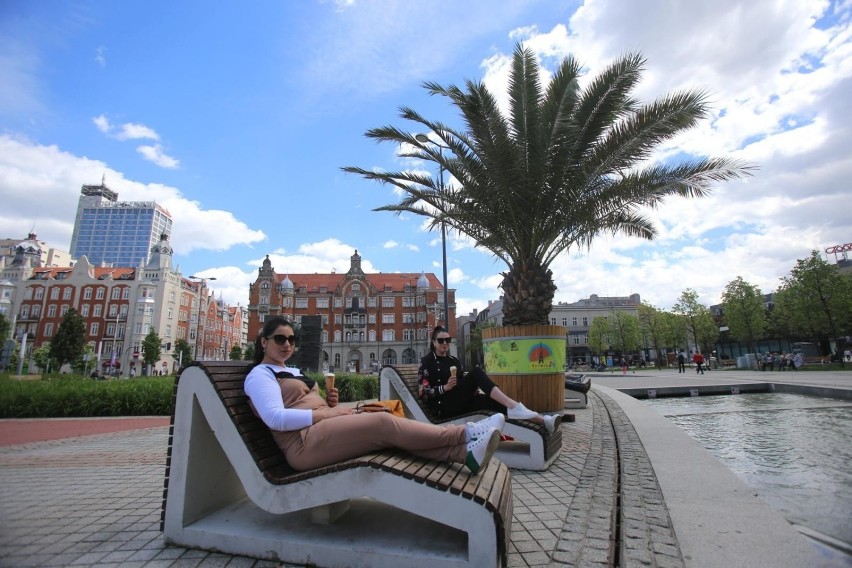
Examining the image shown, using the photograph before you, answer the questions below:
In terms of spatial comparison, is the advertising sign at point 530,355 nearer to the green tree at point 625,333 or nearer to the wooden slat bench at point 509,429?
the wooden slat bench at point 509,429

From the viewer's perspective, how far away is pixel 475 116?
27.4 feet

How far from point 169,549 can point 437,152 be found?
27.4ft

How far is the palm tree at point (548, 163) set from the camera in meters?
7.92

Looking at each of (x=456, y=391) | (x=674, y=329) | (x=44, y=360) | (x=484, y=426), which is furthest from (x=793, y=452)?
(x=44, y=360)

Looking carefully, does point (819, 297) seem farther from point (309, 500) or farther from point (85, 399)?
point (85, 399)

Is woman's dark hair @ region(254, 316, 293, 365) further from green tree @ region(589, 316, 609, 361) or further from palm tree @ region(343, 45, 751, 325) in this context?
green tree @ region(589, 316, 609, 361)

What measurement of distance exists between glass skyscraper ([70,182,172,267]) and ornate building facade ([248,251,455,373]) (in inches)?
4005

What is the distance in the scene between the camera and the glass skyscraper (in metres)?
141

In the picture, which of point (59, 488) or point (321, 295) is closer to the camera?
point (59, 488)

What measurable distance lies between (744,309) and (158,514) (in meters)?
47.1

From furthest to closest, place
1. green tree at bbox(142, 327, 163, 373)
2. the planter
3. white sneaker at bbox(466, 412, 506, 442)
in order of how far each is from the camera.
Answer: green tree at bbox(142, 327, 163, 373)
the planter
white sneaker at bbox(466, 412, 506, 442)

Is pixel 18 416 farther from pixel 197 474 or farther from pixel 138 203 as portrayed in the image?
pixel 138 203

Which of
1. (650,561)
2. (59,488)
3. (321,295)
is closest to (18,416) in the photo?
(59,488)

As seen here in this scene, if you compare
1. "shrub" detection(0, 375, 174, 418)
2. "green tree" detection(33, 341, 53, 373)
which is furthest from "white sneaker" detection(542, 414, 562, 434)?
"green tree" detection(33, 341, 53, 373)
